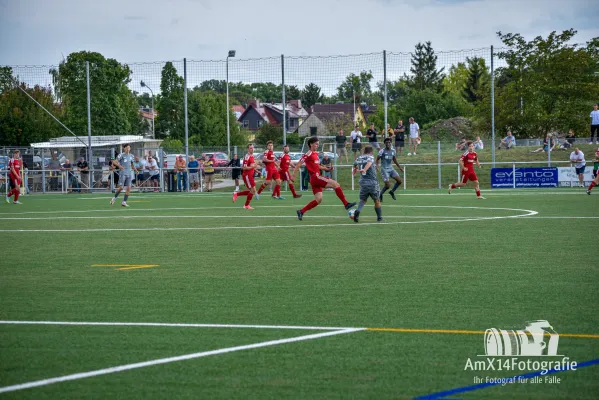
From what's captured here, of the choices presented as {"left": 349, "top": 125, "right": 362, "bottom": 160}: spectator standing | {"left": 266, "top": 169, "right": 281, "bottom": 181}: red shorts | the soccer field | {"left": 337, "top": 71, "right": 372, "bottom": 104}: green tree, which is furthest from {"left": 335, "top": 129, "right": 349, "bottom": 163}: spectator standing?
the soccer field

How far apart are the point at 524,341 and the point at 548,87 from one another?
48.4 meters

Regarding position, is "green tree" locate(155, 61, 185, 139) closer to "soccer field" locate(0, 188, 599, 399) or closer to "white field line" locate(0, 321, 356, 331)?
"soccer field" locate(0, 188, 599, 399)

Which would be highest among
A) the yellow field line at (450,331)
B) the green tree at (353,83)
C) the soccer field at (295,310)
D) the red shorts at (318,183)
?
the green tree at (353,83)

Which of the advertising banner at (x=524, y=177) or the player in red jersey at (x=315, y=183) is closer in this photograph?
the player in red jersey at (x=315, y=183)

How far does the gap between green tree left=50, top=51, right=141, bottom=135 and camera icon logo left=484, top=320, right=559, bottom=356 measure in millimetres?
42664

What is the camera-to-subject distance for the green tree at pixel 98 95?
53.0 m

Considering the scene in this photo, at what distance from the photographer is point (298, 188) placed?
40750 mm

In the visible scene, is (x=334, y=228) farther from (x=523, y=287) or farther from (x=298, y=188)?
(x=298, y=188)

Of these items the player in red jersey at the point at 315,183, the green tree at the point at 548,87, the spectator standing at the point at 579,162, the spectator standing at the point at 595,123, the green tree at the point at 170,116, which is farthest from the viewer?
the green tree at the point at 170,116

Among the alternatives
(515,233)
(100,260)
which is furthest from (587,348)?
(515,233)

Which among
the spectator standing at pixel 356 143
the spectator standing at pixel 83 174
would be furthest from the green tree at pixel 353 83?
the spectator standing at pixel 83 174

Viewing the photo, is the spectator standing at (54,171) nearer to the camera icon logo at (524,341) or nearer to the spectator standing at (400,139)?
the spectator standing at (400,139)

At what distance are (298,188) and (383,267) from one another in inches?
1138

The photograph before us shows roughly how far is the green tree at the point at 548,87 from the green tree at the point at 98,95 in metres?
25.2
